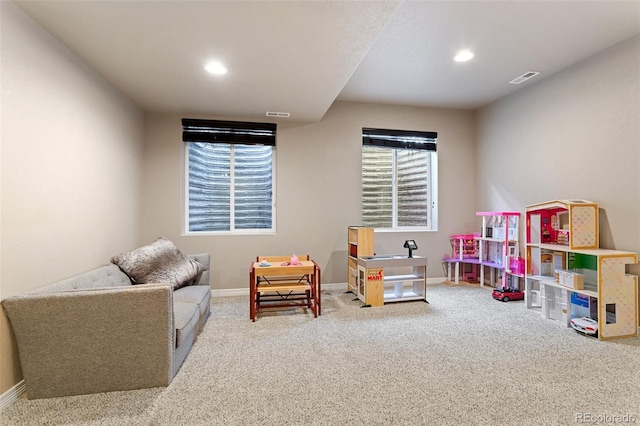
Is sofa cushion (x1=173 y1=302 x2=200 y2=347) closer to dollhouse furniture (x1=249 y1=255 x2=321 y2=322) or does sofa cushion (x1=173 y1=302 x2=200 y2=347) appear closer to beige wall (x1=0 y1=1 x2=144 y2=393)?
dollhouse furniture (x1=249 y1=255 x2=321 y2=322)

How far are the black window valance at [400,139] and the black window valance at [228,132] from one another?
1.50 metres

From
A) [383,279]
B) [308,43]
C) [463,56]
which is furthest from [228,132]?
[463,56]

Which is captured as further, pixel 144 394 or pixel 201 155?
pixel 201 155

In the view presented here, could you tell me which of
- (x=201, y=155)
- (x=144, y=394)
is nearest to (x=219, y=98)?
(x=201, y=155)

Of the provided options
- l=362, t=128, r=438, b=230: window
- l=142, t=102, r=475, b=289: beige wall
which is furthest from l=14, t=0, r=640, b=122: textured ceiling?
l=362, t=128, r=438, b=230: window

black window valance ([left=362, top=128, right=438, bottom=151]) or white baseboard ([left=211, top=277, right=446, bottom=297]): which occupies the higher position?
black window valance ([left=362, top=128, right=438, bottom=151])

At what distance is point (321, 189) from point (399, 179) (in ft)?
4.54

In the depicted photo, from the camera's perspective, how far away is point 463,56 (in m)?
3.27

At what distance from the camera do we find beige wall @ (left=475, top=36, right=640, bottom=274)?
2.96 meters

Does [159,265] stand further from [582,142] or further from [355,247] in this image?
[582,142]

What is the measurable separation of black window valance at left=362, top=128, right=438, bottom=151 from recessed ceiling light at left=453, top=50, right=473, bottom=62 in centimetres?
155

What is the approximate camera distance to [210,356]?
2434mm

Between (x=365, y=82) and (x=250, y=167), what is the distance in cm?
203

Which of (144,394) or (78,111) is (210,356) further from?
(78,111)
